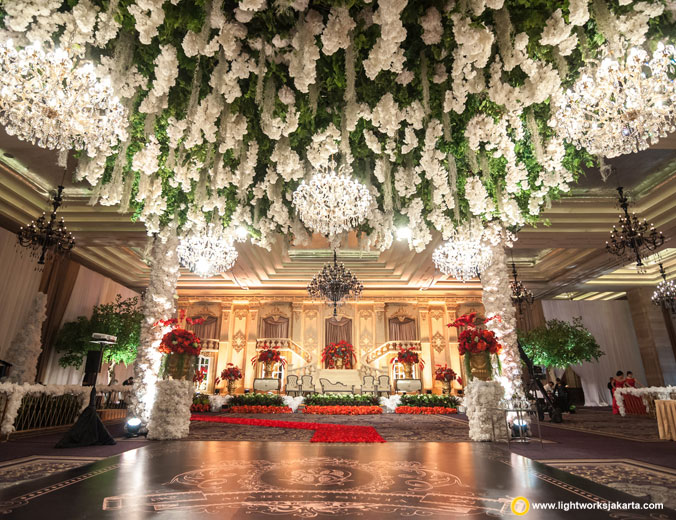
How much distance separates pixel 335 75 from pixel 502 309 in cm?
506

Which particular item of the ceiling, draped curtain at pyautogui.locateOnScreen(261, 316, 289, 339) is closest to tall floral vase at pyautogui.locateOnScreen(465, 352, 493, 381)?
the ceiling

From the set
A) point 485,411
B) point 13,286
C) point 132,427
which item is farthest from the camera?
point 13,286

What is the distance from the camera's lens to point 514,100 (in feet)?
11.9

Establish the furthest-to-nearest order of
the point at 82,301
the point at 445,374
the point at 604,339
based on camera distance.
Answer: the point at 604,339
the point at 445,374
the point at 82,301

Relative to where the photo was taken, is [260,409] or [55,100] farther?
[260,409]

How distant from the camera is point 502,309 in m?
6.68

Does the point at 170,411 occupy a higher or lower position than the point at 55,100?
lower

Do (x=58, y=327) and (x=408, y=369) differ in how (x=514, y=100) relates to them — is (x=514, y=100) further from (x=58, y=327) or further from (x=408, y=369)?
(x=58, y=327)

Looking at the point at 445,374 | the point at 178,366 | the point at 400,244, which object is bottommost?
the point at 178,366

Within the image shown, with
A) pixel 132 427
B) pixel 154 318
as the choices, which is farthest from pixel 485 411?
pixel 154 318

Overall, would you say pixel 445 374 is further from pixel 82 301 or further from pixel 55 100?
pixel 82 301

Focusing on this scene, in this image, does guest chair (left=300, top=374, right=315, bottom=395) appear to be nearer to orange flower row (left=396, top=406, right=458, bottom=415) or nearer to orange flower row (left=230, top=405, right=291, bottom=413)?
orange flower row (left=230, top=405, right=291, bottom=413)

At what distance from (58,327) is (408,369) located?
12760 mm

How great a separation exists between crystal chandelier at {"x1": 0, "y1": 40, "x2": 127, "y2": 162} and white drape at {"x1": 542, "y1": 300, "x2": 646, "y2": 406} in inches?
792
